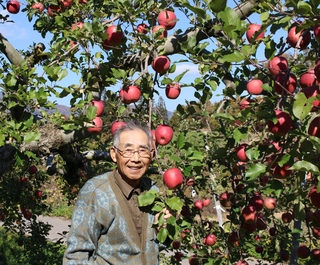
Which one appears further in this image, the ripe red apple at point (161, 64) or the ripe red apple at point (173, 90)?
the ripe red apple at point (173, 90)

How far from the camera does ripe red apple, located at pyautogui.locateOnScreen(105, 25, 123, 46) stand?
207cm

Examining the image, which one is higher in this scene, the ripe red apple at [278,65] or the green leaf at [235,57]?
the ripe red apple at [278,65]

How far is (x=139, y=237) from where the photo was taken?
1646mm

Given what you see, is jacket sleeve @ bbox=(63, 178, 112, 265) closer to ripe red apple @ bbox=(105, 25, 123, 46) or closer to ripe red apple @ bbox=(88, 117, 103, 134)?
ripe red apple @ bbox=(88, 117, 103, 134)

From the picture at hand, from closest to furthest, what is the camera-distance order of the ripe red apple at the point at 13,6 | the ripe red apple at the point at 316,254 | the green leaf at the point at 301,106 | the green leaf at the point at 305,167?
the green leaf at the point at 305,167 < the green leaf at the point at 301,106 < the ripe red apple at the point at 316,254 < the ripe red apple at the point at 13,6

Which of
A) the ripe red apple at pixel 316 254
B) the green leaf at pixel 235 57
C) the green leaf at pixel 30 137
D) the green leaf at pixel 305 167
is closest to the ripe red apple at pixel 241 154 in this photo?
the green leaf at pixel 235 57

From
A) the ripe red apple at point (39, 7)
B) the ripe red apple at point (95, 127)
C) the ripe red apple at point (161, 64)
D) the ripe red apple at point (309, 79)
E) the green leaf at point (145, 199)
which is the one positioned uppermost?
the ripe red apple at point (39, 7)

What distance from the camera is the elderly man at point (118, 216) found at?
4.89 ft

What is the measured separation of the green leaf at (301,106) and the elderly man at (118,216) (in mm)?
672

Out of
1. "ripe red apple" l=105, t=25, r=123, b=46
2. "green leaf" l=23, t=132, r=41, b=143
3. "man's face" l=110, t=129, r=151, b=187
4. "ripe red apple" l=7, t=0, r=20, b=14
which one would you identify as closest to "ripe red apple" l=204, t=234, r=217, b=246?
"man's face" l=110, t=129, r=151, b=187

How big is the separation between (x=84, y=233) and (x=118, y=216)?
6.1 inches

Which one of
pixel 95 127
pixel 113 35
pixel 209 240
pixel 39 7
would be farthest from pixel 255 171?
pixel 39 7

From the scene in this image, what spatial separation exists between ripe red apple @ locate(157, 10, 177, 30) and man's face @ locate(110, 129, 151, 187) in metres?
0.72

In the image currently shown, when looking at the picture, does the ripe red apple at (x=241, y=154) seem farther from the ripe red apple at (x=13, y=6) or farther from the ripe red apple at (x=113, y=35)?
the ripe red apple at (x=13, y=6)
